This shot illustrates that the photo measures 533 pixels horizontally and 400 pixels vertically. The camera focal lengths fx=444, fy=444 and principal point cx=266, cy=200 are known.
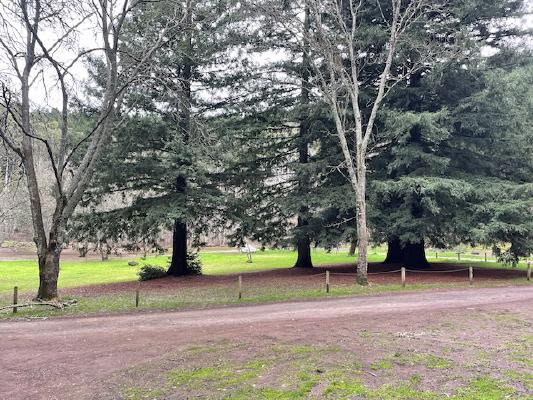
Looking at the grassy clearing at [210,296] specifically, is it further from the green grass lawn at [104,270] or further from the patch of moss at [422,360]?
the green grass lawn at [104,270]

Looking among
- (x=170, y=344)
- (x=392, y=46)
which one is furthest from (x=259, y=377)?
(x=392, y=46)

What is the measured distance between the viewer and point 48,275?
44.9 ft

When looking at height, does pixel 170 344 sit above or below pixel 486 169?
below

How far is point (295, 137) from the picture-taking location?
24.1 meters

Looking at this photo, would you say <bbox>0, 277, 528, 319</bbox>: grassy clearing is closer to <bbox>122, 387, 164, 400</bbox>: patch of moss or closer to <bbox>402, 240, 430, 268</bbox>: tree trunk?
<bbox>402, 240, 430, 268</bbox>: tree trunk

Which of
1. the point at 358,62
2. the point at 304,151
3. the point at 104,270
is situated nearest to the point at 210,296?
the point at 304,151

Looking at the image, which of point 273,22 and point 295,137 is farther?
point 295,137

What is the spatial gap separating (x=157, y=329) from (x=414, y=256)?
56.5 feet

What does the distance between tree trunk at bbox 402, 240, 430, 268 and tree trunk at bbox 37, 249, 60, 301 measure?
17.1 m

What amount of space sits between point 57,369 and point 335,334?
5.02 m

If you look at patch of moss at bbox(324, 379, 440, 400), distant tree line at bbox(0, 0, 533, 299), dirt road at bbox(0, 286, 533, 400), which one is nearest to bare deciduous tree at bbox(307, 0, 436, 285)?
distant tree line at bbox(0, 0, 533, 299)

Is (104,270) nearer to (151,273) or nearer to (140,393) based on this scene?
(151,273)

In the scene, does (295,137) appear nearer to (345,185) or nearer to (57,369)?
(345,185)

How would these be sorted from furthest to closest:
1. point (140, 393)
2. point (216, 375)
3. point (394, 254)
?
point (394, 254), point (216, 375), point (140, 393)
